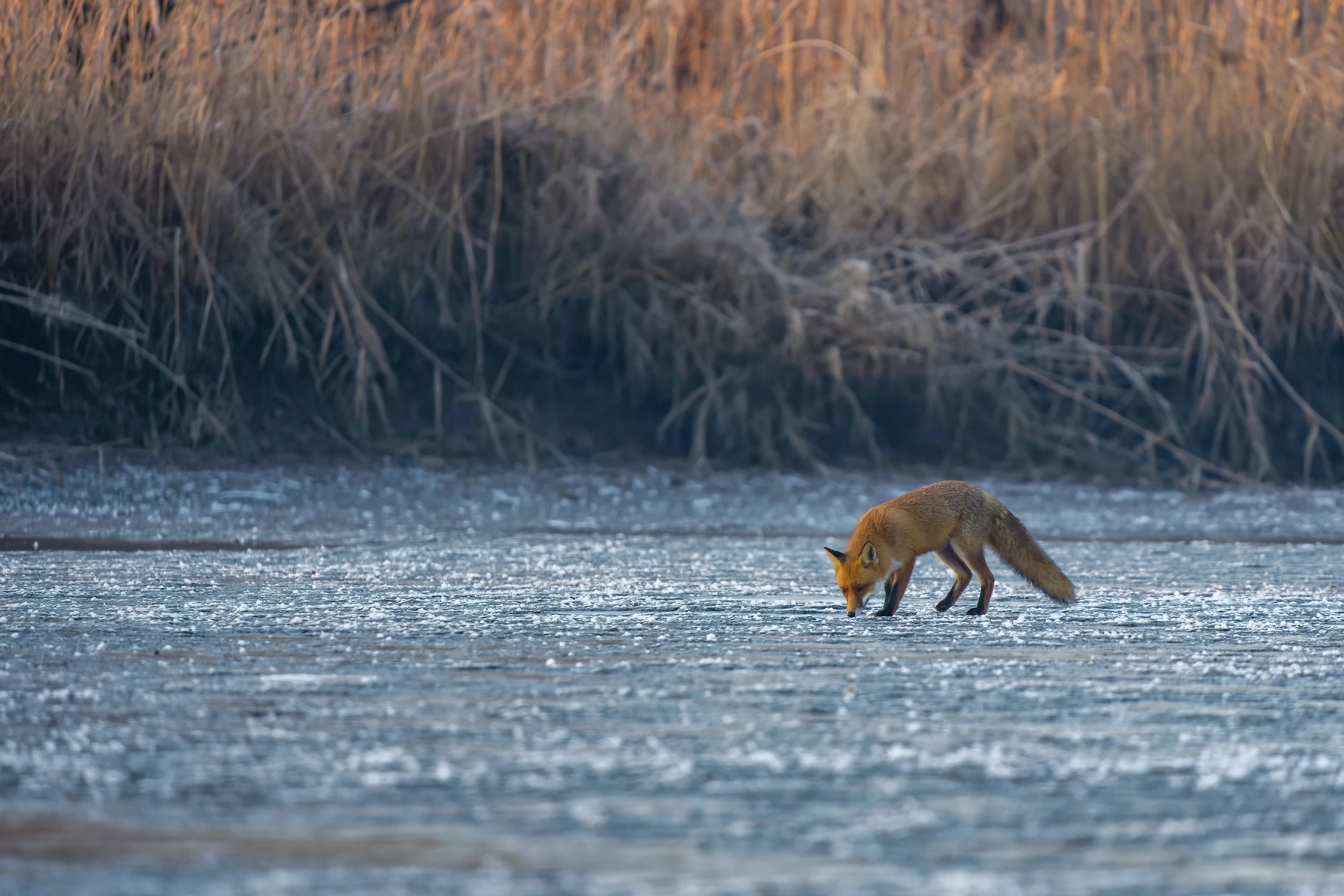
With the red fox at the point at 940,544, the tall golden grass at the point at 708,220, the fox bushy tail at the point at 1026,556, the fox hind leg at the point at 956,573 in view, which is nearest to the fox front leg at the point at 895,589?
the red fox at the point at 940,544

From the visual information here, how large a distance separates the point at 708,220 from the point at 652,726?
6.03m

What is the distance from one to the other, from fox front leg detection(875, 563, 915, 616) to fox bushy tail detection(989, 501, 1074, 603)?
27cm

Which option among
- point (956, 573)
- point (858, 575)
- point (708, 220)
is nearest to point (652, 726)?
point (858, 575)

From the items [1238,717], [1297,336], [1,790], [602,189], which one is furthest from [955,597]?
[1297,336]

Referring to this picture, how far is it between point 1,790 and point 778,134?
24.8ft

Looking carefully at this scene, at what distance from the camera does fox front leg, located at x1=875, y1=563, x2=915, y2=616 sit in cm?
502

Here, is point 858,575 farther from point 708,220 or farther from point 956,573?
point 708,220

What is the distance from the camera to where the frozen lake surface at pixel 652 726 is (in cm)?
233

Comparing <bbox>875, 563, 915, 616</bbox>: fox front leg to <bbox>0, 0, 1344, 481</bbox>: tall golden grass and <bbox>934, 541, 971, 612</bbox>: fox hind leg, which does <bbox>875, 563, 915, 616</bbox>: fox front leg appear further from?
<bbox>0, 0, 1344, 481</bbox>: tall golden grass

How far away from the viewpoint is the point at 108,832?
8.02 ft

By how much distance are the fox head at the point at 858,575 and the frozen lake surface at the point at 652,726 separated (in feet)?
0.22

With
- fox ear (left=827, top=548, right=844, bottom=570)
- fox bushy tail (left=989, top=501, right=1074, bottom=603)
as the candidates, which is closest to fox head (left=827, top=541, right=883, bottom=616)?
fox ear (left=827, top=548, right=844, bottom=570)

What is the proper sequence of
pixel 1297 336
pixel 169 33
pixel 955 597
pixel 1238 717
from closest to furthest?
pixel 1238 717, pixel 955 597, pixel 169 33, pixel 1297 336

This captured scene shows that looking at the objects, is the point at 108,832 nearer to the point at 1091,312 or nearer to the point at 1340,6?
the point at 1091,312
